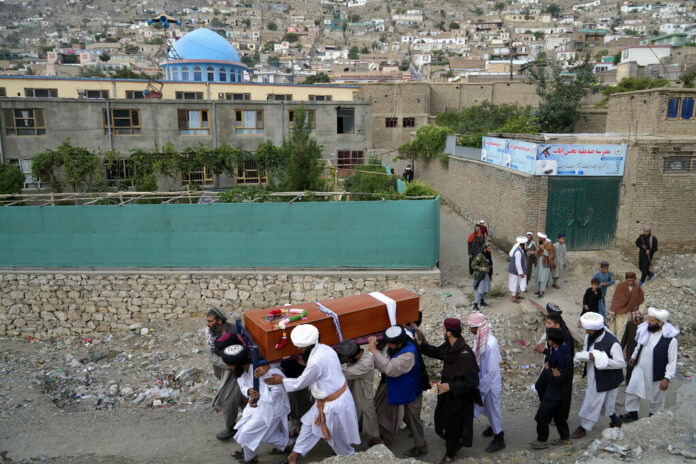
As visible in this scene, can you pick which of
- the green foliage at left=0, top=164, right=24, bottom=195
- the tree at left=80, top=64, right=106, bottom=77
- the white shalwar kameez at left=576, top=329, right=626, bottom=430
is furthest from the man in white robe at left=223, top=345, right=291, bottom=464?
the tree at left=80, top=64, right=106, bottom=77

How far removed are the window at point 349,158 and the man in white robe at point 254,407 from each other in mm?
18543

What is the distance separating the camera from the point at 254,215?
37.7 feet

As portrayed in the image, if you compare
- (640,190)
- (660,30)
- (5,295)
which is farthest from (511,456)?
(660,30)

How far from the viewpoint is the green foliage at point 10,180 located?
16.4 metres

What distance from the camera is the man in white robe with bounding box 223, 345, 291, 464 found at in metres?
5.36

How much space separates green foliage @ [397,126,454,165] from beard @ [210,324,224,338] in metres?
15.9

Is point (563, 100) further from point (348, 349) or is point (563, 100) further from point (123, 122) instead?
point (348, 349)

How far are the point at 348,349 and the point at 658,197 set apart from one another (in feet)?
35.8

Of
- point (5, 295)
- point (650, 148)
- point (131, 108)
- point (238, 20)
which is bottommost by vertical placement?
point (5, 295)

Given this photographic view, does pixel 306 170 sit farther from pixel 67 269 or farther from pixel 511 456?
pixel 511 456

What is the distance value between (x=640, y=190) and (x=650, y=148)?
41.1 inches

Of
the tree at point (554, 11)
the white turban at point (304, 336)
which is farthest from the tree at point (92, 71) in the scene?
the tree at point (554, 11)

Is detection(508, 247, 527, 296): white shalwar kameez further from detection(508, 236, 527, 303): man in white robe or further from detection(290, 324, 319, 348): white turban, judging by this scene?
detection(290, 324, 319, 348): white turban

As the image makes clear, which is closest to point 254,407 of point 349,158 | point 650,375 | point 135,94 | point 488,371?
point 488,371
